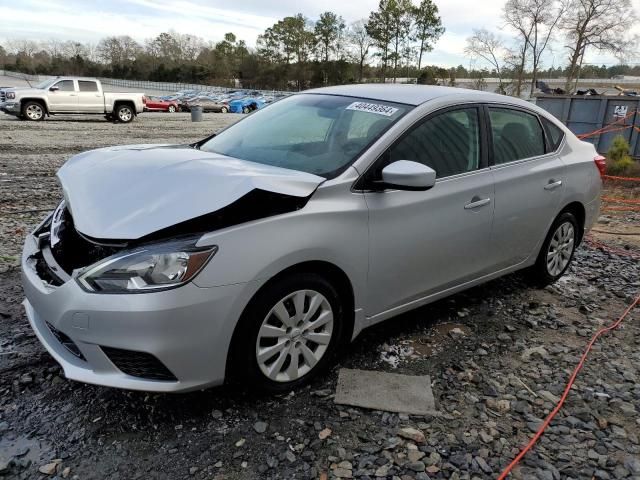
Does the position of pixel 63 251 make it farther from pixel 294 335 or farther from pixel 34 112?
pixel 34 112

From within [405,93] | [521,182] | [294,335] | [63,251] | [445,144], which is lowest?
[294,335]

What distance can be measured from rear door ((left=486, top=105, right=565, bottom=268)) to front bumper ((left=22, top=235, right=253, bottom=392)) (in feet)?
7.05

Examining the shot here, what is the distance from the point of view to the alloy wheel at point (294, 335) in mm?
2578

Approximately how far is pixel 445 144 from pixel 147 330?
2.18 metres

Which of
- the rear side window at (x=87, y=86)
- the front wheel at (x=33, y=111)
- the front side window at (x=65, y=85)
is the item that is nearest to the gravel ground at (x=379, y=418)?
the front wheel at (x=33, y=111)

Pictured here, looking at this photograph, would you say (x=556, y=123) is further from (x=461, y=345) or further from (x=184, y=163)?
(x=184, y=163)

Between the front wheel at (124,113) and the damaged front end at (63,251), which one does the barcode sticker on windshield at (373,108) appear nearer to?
the damaged front end at (63,251)

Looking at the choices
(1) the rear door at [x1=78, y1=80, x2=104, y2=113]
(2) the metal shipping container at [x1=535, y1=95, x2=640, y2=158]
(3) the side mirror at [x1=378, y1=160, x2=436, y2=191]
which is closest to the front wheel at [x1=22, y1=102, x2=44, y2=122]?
(1) the rear door at [x1=78, y1=80, x2=104, y2=113]

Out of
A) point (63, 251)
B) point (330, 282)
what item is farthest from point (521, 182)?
point (63, 251)

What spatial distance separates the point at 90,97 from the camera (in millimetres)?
21422

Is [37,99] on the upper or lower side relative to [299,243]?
upper

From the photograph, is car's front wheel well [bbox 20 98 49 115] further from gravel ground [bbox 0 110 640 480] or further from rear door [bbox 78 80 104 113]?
gravel ground [bbox 0 110 640 480]

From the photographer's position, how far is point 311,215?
8.60 feet

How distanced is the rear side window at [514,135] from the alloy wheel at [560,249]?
2.40 ft
